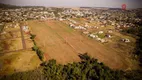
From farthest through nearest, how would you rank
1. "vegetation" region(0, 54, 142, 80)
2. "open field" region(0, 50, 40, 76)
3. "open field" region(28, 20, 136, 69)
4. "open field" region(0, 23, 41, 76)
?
"open field" region(28, 20, 136, 69) → "open field" region(0, 23, 41, 76) → "open field" region(0, 50, 40, 76) → "vegetation" region(0, 54, 142, 80)

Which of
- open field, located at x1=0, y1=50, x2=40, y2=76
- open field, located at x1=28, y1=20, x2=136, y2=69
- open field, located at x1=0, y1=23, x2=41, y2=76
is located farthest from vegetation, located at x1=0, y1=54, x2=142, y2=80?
open field, located at x1=28, y1=20, x2=136, y2=69

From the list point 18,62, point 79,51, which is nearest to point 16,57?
point 18,62

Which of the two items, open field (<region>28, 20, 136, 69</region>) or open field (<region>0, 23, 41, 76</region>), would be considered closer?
open field (<region>0, 23, 41, 76</region>)

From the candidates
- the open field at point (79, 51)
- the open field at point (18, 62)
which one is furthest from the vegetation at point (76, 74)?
the open field at point (79, 51)

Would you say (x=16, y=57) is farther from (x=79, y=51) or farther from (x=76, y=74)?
(x=76, y=74)

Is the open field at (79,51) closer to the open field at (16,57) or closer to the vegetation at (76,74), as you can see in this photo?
the open field at (16,57)

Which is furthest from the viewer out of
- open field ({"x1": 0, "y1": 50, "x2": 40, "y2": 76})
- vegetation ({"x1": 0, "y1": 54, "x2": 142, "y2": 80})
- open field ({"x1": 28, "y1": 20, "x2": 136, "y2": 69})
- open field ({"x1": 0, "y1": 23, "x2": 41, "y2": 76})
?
open field ({"x1": 28, "y1": 20, "x2": 136, "y2": 69})

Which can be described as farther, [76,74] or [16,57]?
[16,57]

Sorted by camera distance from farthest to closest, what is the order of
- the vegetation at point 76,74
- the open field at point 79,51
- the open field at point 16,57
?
1. the open field at point 79,51
2. the open field at point 16,57
3. the vegetation at point 76,74

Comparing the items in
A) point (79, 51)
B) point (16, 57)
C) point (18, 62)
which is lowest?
point (18, 62)

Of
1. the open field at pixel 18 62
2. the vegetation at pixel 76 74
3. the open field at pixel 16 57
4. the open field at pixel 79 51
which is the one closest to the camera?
the vegetation at pixel 76 74

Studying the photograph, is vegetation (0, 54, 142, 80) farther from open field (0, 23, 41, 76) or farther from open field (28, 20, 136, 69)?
open field (28, 20, 136, 69)

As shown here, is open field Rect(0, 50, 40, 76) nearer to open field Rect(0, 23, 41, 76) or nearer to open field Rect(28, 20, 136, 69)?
open field Rect(0, 23, 41, 76)
